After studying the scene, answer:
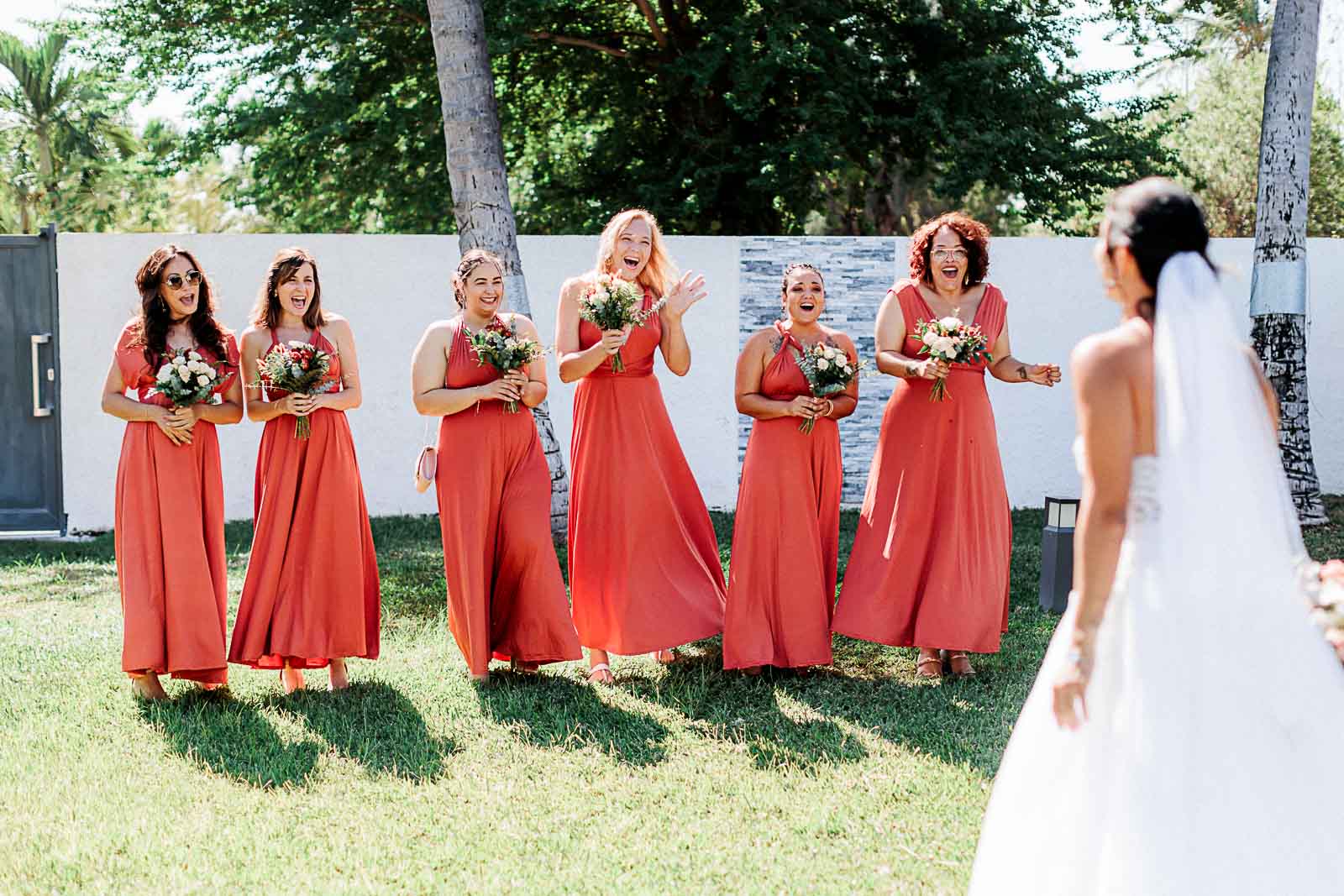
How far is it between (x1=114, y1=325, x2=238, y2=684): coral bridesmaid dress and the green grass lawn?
0.91 ft

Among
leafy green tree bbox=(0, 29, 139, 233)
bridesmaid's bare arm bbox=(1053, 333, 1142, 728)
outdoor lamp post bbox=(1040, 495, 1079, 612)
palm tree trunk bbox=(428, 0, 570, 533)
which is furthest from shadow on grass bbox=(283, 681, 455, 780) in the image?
leafy green tree bbox=(0, 29, 139, 233)

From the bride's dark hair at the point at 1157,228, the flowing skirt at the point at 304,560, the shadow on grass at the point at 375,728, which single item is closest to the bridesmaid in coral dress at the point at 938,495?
the shadow on grass at the point at 375,728

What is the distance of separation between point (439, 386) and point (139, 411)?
147 centimetres

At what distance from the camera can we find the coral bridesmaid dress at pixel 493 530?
662 centimetres

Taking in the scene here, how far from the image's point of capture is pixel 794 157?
14719 millimetres

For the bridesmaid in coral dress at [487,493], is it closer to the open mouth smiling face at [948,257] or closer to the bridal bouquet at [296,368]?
the bridal bouquet at [296,368]

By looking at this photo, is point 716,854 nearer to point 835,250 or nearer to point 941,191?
point 835,250

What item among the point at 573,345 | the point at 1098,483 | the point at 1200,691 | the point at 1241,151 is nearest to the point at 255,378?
the point at 573,345

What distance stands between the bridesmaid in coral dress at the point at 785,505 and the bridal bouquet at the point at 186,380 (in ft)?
8.84

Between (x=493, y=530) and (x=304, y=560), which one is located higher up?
(x=493, y=530)

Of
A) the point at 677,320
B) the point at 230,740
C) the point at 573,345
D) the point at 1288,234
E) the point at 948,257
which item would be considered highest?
the point at 1288,234

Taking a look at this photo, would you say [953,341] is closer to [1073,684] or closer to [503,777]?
[503,777]

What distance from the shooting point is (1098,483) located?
3203mm

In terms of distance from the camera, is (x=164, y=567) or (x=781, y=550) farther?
(x=781, y=550)
